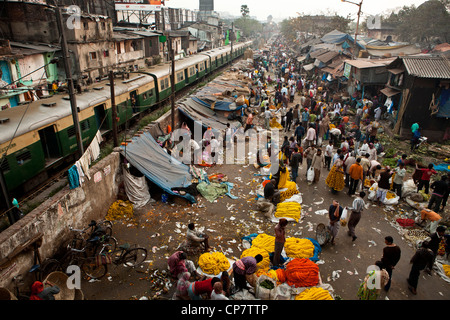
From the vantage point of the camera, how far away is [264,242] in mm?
7023

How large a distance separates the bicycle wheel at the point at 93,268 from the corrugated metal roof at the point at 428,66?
1411cm

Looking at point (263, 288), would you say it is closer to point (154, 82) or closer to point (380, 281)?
point (380, 281)

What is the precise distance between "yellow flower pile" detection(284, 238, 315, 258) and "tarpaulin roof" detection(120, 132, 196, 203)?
333 cm

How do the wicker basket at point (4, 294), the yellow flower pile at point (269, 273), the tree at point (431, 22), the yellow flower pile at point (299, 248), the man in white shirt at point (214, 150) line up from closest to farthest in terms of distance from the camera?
the wicker basket at point (4, 294) → the yellow flower pile at point (269, 273) → the yellow flower pile at point (299, 248) → the man in white shirt at point (214, 150) → the tree at point (431, 22)

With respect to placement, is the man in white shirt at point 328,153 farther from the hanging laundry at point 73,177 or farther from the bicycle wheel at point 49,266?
the bicycle wheel at point 49,266

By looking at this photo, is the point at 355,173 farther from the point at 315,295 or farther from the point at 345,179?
the point at 315,295

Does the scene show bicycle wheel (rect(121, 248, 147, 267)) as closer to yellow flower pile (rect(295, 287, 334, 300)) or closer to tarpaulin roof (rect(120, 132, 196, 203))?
tarpaulin roof (rect(120, 132, 196, 203))

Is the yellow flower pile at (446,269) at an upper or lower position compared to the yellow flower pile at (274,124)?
upper

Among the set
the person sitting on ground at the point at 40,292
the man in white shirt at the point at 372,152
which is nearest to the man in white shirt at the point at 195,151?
the man in white shirt at the point at 372,152

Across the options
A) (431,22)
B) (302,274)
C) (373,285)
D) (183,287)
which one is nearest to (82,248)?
(183,287)

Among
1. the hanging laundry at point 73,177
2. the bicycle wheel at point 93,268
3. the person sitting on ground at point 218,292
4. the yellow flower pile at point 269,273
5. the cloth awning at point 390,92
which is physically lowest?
the bicycle wheel at point 93,268

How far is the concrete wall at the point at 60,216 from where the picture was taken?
506cm

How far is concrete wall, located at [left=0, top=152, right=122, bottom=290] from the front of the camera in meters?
5.06

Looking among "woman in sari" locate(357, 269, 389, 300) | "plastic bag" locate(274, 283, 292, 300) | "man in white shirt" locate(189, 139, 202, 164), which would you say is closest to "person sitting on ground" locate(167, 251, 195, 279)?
"plastic bag" locate(274, 283, 292, 300)
